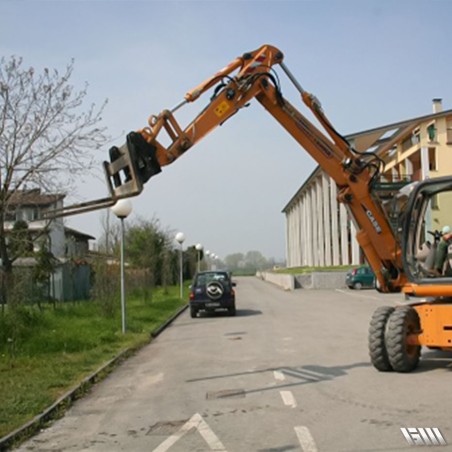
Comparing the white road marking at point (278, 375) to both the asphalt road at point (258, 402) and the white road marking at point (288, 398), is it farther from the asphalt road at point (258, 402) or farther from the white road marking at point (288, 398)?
the white road marking at point (288, 398)

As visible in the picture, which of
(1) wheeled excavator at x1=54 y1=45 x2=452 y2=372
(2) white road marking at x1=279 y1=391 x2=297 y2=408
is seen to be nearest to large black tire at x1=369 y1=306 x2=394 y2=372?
(1) wheeled excavator at x1=54 y1=45 x2=452 y2=372

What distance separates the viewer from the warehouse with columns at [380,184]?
40.9 meters

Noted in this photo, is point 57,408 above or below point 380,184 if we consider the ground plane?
below

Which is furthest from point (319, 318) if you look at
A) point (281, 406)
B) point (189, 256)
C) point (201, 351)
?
point (189, 256)

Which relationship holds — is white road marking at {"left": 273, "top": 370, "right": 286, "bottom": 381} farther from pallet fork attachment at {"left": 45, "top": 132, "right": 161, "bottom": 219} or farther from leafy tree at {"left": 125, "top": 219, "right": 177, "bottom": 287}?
leafy tree at {"left": 125, "top": 219, "right": 177, "bottom": 287}

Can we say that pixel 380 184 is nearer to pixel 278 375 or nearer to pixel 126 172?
pixel 278 375

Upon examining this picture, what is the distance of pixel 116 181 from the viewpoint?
9.29 metres

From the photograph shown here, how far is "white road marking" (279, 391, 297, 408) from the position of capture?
8375 millimetres

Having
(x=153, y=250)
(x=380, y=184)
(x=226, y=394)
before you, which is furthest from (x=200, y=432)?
(x=153, y=250)

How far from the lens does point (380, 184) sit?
1225 centimetres

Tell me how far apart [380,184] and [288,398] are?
5130 mm

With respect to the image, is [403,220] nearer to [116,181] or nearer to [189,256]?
[116,181]

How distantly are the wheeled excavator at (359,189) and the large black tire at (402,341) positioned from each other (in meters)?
0.02

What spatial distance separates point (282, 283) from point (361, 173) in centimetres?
3889
